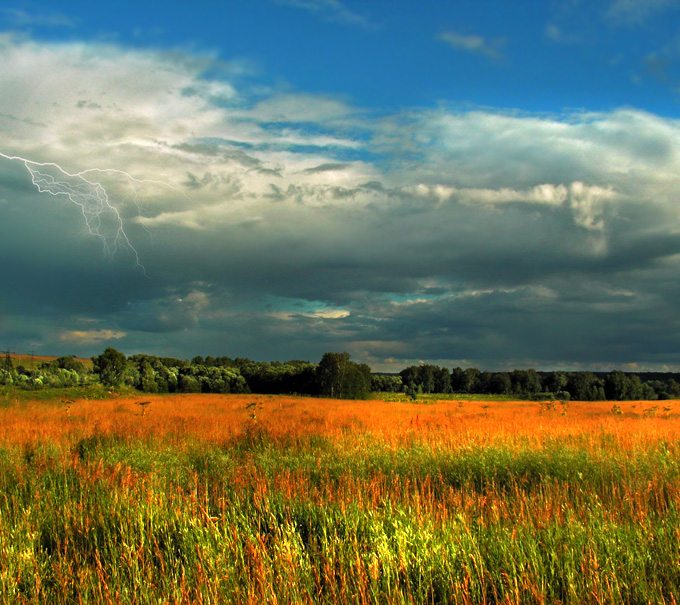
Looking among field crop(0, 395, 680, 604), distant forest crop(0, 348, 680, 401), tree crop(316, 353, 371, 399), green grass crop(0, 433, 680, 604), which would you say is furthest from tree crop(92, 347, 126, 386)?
green grass crop(0, 433, 680, 604)

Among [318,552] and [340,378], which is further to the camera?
[340,378]

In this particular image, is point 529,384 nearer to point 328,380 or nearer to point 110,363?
point 328,380

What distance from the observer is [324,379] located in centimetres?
10162

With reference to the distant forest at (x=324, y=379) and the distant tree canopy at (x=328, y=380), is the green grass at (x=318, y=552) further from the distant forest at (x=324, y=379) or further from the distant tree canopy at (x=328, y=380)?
the distant tree canopy at (x=328, y=380)

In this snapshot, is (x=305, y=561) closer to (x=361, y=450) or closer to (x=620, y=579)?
(x=620, y=579)

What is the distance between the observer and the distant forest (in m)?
66.9

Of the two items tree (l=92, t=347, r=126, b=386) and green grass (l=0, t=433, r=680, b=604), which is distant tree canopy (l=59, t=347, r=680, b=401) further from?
green grass (l=0, t=433, r=680, b=604)

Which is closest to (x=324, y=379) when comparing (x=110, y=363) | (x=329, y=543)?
(x=110, y=363)

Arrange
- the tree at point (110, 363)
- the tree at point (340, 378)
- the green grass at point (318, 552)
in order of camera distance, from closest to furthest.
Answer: the green grass at point (318, 552) < the tree at point (110, 363) < the tree at point (340, 378)

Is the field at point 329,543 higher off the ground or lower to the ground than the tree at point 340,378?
higher

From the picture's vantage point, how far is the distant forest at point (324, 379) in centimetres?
6688

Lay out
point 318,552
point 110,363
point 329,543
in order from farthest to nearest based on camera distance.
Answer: point 110,363 → point 329,543 → point 318,552

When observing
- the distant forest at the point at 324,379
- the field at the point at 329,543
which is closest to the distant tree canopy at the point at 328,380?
the distant forest at the point at 324,379

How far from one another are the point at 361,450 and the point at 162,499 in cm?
695
